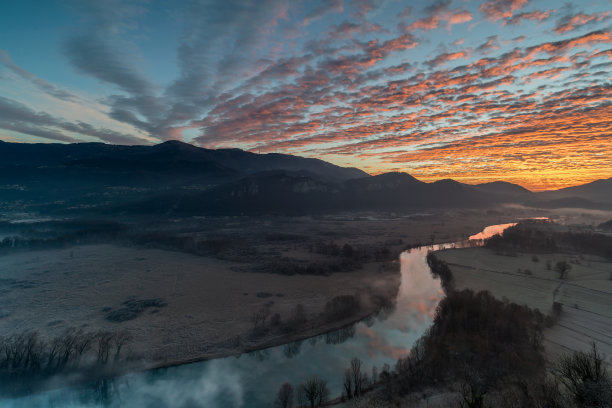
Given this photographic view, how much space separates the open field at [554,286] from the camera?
36.7 m

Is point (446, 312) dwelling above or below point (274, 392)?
above

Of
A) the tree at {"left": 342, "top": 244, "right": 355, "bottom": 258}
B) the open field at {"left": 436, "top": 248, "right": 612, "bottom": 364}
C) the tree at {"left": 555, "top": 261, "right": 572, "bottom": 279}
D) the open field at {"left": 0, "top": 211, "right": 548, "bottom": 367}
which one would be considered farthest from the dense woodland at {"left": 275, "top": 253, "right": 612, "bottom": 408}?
the tree at {"left": 342, "top": 244, "right": 355, "bottom": 258}

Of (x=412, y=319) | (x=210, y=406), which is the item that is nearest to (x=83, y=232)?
(x=210, y=406)

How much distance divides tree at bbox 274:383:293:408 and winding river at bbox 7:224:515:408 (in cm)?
88

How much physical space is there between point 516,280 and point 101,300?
269 ft

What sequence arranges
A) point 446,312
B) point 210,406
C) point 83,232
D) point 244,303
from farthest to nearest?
point 83,232 → point 244,303 → point 446,312 → point 210,406

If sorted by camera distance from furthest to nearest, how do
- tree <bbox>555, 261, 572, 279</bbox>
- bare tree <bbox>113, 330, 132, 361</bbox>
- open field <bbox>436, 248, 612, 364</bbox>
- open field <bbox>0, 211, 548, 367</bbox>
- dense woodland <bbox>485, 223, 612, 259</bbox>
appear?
dense woodland <bbox>485, 223, 612, 259</bbox>
tree <bbox>555, 261, 572, 279</bbox>
open field <bbox>0, 211, 548, 367</bbox>
open field <bbox>436, 248, 612, 364</bbox>
bare tree <bbox>113, 330, 132, 361</bbox>

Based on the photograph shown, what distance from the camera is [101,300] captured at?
165 ft

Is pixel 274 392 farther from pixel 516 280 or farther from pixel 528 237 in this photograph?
pixel 528 237

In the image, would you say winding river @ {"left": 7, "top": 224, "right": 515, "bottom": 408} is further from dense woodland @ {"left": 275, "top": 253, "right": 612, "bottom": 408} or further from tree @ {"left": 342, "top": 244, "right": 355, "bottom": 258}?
tree @ {"left": 342, "top": 244, "right": 355, "bottom": 258}

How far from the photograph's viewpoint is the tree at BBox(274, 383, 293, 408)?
25688mm

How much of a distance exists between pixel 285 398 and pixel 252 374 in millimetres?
6540

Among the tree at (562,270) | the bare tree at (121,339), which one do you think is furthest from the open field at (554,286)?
the bare tree at (121,339)

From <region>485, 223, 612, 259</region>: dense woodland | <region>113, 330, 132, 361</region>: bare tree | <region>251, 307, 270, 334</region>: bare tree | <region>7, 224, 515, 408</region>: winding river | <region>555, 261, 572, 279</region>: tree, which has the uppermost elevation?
<region>485, 223, 612, 259</region>: dense woodland
